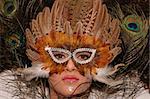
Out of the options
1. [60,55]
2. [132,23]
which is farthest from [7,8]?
[132,23]

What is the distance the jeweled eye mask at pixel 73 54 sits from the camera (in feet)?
3.82

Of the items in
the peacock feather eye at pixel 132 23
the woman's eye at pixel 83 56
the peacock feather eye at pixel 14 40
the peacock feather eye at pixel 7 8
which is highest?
the peacock feather eye at pixel 7 8

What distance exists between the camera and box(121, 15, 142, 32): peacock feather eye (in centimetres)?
122

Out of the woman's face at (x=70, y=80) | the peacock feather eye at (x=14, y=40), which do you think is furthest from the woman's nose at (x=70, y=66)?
the peacock feather eye at (x=14, y=40)

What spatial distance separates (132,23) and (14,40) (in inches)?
13.0

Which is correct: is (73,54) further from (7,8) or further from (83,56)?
(7,8)

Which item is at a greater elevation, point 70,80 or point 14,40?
point 14,40

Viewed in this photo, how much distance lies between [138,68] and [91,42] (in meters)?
0.20

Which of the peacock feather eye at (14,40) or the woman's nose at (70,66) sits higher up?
the peacock feather eye at (14,40)

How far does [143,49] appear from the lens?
1.24 m

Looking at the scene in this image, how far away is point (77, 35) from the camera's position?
116cm

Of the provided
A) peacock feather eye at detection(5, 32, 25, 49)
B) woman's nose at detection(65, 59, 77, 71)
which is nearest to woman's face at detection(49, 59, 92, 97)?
woman's nose at detection(65, 59, 77, 71)

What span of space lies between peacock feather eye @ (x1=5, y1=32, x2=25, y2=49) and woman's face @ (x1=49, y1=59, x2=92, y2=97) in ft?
0.48

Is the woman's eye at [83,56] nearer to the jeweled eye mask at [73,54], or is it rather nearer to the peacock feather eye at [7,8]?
the jeweled eye mask at [73,54]
